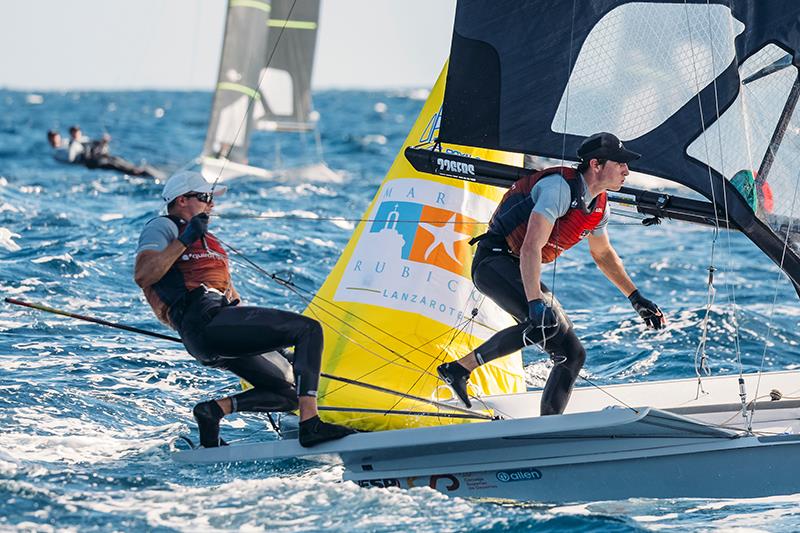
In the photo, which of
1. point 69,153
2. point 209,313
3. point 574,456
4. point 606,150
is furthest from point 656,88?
point 69,153

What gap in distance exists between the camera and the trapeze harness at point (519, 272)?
4211 millimetres

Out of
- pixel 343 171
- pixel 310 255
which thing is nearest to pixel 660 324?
pixel 310 255

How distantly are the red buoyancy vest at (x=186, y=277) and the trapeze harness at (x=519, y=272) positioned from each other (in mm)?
961

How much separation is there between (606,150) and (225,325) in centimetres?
146

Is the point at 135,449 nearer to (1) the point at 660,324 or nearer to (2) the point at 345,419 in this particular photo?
(2) the point at 345,419

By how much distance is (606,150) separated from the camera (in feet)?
13.6

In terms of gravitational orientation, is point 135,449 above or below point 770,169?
below

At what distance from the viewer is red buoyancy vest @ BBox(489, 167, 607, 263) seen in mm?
4301

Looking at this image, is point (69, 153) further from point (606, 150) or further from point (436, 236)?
point (606, 150)

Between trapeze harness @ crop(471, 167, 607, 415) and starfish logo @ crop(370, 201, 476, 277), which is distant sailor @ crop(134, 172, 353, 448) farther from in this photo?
starfish logo @ crop(370, 201, 476, 277)

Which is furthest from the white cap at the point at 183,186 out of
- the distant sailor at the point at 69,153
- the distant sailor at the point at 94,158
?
the distant sailor at the point at 69,153

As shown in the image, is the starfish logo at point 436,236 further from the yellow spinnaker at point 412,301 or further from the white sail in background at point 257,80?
the white sail in background at point 257,80

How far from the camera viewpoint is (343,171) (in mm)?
17297

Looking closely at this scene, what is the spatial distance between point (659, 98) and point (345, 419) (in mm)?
1767
